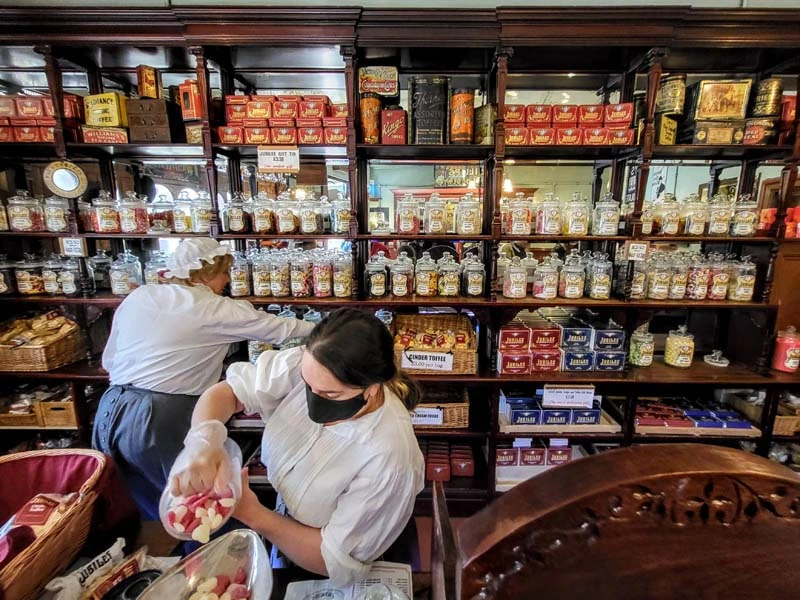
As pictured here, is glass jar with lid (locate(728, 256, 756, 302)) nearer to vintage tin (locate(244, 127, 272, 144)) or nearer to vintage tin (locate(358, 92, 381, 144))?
vintage tin (locate(358, 92, 381, 144))

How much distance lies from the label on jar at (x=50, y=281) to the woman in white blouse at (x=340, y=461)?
178cm

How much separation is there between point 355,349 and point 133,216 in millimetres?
1814

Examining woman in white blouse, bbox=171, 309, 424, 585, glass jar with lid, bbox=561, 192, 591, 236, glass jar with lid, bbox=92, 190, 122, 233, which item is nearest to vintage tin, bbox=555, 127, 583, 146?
glass jar with lid, bbox=561, 192, 591, 236

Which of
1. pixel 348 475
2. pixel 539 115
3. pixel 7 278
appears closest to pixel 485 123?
pixel 539 115

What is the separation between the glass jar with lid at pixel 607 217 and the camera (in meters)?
2.02

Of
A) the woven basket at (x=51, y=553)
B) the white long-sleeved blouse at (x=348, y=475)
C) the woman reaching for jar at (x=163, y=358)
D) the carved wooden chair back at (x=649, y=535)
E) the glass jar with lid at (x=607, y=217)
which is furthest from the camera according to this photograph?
the glass jar with lid at (x=607, y=217)

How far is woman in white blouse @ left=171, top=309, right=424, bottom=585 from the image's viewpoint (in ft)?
3.05

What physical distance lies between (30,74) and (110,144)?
2.84 feet

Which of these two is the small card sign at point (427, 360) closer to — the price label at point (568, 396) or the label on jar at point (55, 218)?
the price label at point (568, 396)

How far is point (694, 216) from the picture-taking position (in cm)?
205

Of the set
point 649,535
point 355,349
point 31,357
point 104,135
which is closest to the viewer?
point 649,535

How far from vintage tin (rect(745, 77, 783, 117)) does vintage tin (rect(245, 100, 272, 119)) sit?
92.5 inches

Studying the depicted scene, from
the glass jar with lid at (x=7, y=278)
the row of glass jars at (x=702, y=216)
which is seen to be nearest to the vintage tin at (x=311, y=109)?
the row of glass jars at (x=702, y=216)

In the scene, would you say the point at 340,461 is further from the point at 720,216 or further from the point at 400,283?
the point at 720,216
